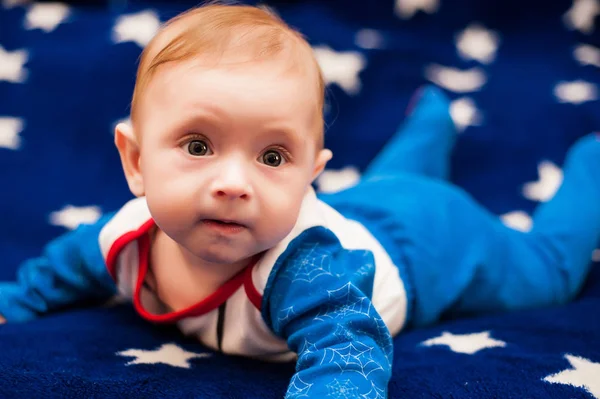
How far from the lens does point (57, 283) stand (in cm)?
109

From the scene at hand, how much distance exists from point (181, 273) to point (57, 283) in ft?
0.92

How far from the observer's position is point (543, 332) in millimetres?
1049

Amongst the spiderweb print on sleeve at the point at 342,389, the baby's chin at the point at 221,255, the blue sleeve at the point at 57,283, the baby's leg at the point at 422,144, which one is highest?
the baby's chin at the point at 221,255

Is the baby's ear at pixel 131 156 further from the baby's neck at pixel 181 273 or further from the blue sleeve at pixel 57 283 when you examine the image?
the blue sleeve at pixel 57 283

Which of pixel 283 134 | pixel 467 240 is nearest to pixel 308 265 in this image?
pixel 283 134

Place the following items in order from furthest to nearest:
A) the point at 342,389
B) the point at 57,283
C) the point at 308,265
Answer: the point at 57,283 < the point at 308,265 < the point at 342,389

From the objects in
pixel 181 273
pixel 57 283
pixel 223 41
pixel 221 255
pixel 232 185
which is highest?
pixel 223 41

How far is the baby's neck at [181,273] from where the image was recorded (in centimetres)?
90

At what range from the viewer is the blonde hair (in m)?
A: 0.76

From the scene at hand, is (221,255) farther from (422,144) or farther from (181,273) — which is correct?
(422,144)

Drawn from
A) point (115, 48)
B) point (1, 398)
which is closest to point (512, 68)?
point (115, 48)

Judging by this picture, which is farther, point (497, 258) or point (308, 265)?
point (497, 258)

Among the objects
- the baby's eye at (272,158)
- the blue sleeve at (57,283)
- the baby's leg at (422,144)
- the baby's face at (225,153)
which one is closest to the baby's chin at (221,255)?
the baby's face at (225,153)

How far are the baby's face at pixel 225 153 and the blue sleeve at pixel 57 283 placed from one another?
332 millimetres
